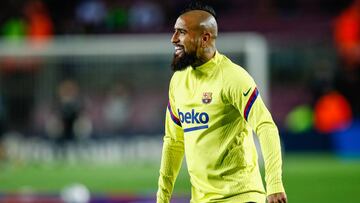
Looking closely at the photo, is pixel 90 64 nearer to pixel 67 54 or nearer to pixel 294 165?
pixel 67 54

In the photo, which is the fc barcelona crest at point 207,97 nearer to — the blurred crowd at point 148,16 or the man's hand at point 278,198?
the man's hand at point 278,198

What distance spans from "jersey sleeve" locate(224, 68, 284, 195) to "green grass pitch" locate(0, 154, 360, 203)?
6.67m

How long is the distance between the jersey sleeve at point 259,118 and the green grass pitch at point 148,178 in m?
6.67

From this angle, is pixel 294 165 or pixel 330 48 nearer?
pixel 294 165

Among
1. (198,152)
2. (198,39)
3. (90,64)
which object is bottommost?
(90,64)

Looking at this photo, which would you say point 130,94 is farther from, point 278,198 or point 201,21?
point 278,198

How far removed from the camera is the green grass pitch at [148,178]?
13.1 m

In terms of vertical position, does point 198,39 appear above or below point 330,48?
above

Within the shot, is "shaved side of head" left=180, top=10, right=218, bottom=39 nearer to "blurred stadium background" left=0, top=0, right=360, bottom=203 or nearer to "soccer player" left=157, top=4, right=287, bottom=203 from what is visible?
"soccer player" left=157, top=4, right=287, bottom=203

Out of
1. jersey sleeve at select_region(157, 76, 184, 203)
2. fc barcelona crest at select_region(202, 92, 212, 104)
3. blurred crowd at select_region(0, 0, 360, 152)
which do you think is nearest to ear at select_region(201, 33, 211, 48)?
fc barcelona crest at select_region(202, 92, 212, 104)

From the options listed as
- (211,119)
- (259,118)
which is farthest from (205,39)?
(259,118)

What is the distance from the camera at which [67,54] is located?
20.6 metres

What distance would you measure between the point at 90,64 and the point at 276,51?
13.1 ft

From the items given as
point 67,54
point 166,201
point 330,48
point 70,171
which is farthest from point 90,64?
point 166,201
